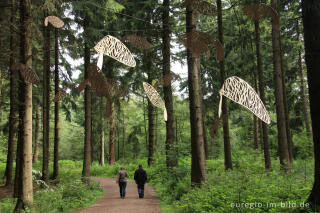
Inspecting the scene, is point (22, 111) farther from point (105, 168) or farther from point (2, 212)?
point (105, 168)

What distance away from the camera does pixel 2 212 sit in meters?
8.13

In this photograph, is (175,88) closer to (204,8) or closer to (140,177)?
(140,177)

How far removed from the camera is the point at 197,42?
52.9 inches

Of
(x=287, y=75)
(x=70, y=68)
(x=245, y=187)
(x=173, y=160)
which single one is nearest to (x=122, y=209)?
(x=173, y=160)

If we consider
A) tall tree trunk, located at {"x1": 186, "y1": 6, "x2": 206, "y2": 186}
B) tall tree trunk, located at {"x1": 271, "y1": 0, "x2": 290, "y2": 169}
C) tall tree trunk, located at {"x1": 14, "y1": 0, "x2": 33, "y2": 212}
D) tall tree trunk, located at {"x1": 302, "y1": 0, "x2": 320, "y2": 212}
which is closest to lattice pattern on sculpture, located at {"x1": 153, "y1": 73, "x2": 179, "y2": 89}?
tall tree trunk, located at {"x1": 302, "y1": 0, "x2": 320, "y2": 212}

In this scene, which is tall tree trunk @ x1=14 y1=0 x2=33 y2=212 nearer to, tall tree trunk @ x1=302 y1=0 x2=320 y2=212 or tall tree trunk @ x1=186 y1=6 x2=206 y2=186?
tall tree trunk @ x1=186 y1=6 x2=206 y2=186

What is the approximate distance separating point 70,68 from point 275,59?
44.0 ft

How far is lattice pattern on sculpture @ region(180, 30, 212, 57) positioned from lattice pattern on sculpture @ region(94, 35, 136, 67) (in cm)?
34

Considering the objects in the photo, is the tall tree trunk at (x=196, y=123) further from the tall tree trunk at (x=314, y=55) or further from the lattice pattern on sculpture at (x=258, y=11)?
the lattice pattern on sculpture at (x=258, y=11)

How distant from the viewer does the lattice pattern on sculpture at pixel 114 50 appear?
3.76ft

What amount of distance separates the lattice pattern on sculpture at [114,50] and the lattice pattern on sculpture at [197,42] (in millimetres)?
342

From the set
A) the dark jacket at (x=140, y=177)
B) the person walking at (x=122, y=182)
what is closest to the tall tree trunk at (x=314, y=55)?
the dark jacket at (x=140, y=177)

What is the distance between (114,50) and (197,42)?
0.45m

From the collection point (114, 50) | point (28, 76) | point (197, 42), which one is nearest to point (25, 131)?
point (28, 76)
